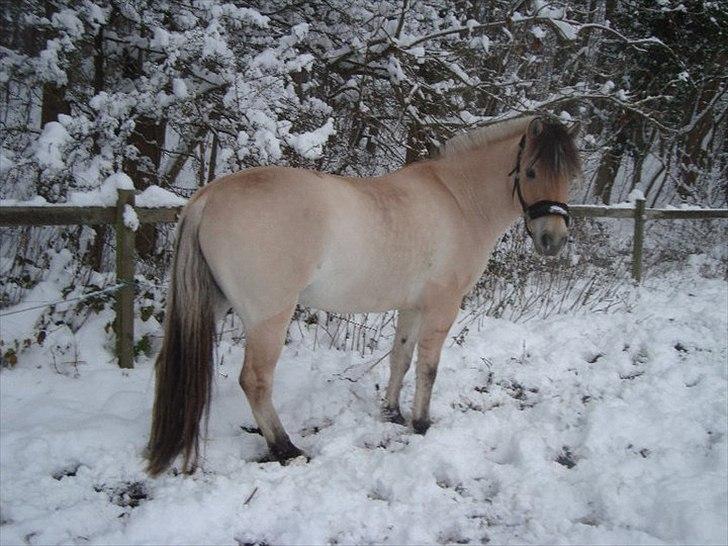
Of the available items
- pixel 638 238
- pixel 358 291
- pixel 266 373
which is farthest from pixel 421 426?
pixel 638 238

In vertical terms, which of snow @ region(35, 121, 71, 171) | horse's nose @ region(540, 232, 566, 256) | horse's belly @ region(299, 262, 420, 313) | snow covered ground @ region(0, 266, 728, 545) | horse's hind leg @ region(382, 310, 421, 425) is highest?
snow @ region(35, 121, 71, 171)

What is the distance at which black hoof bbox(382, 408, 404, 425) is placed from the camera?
10.6ft

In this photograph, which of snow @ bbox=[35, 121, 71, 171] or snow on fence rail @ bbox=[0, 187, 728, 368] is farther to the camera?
snow @ bbox=[35, 121, 71, 171]

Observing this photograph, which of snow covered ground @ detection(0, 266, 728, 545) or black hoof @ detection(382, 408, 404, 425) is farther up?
snow covered ground @ detection(0, 266, 728, 545)

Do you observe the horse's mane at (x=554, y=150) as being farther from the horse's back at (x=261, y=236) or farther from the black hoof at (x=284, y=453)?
the black hoof at (x=284, y=453)

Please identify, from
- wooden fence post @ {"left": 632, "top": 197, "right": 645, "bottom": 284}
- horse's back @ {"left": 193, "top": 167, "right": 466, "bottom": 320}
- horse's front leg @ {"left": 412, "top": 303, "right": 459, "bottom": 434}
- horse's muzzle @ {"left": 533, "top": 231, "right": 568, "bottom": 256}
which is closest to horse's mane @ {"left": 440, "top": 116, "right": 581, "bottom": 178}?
horse's muzzle @ {"left": 533, "top": 231, "right": 568, "bottom": 256}

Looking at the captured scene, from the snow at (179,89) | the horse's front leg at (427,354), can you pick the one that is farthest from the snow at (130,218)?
→ the horse's front leg at (427,354)

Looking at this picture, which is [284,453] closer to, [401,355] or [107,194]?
[401,355]

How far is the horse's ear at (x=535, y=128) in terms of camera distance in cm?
298

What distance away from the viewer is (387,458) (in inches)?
101

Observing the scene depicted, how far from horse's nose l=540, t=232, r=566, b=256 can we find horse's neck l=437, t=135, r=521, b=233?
→ 329 millimetres

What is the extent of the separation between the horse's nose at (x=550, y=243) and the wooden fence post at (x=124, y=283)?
2.92 meters

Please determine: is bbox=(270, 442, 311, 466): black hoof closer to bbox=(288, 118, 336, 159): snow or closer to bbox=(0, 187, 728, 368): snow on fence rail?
bbox=(0, 187, 728, 368): snow on fence rail

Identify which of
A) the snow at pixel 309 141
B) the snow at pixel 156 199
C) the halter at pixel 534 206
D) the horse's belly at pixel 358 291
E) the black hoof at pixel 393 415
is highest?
the snow at pixel 309 141
